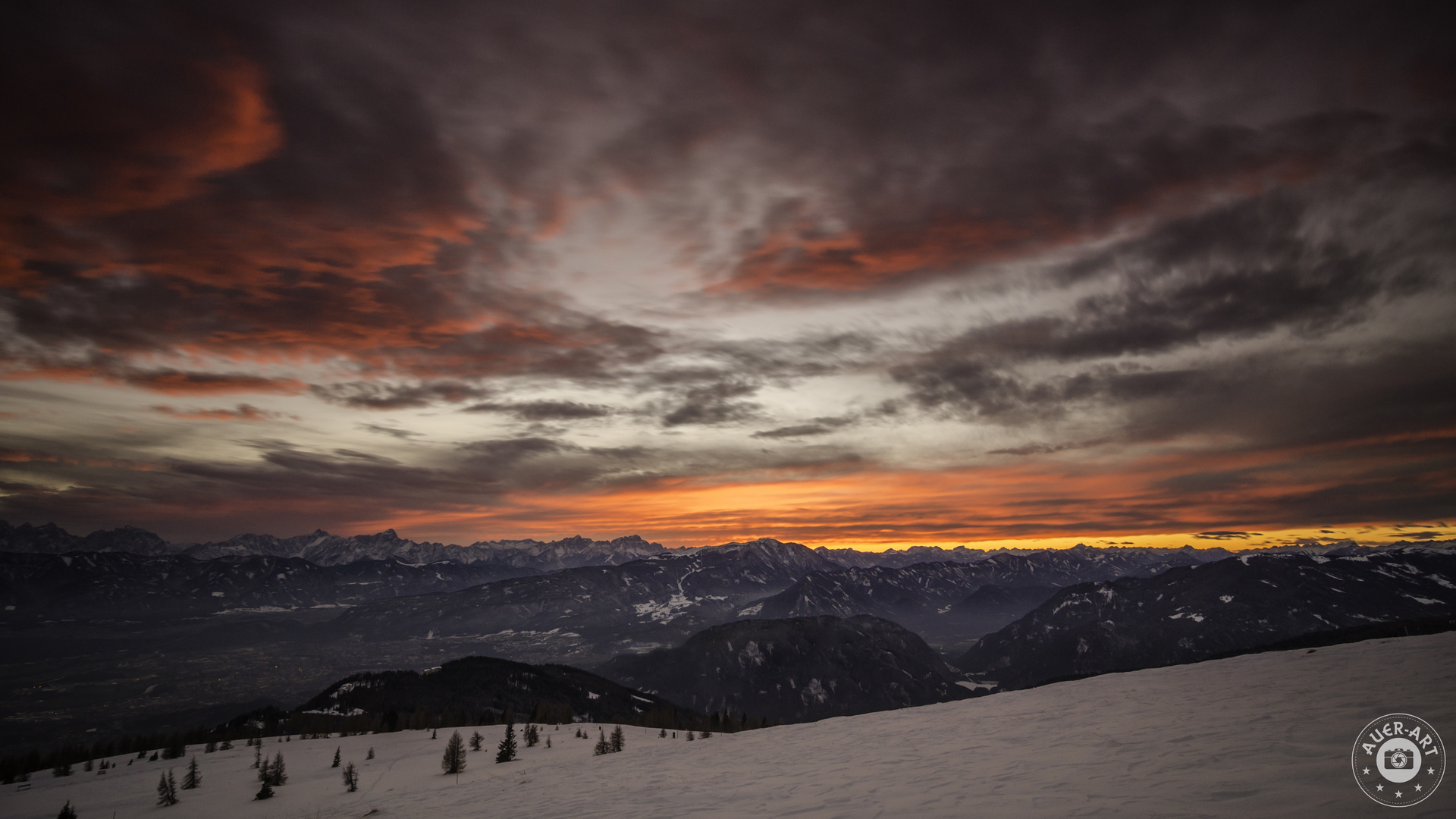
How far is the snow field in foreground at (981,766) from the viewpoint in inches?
409

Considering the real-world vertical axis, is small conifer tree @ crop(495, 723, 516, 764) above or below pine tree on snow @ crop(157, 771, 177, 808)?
below

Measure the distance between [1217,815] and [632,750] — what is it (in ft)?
89.1

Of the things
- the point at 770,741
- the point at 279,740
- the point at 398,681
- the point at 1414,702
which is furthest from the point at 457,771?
the point at 398,681

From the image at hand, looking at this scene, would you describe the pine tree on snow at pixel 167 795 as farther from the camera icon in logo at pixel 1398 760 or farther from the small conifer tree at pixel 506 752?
the camera icon in logo at pixel 1398 760

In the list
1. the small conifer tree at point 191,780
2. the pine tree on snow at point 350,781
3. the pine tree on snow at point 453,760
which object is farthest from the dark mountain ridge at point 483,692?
the pine tree on snow at point 350,781

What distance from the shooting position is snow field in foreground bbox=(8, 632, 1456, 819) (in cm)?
1040

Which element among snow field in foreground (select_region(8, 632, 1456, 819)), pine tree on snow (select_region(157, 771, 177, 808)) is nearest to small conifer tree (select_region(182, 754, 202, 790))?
snow field in foreground (select_region(8, 632, 1456, 819))

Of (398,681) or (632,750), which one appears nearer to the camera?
(632,750)

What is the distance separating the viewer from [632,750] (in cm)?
2975

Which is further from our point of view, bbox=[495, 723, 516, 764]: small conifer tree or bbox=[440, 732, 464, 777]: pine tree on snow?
bbox=[495, 723, 516, 764]: small conifer tree

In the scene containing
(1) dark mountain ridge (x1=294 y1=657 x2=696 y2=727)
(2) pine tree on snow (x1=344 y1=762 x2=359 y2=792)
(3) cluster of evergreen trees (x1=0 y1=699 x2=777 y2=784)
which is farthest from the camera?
(1) dark mountain ridge (x1=294 y1=657 x2=696 y2=727)

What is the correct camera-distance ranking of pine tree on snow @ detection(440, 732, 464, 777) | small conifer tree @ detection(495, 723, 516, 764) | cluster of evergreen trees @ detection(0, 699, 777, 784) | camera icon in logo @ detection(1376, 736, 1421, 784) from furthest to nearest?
1. cluster of evergreen trees @ detection(0, 699, 777, 784)
2. small conifer tree @ detection(495, 723, 516, 764)
3. pine tree on snow @ detection(440, 732, 464, 777)
4. camera icon in logo @ detection(1376, 736, 1421, 784)

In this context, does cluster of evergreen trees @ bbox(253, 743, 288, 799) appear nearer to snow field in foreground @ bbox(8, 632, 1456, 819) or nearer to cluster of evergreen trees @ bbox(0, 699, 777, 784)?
snow field in foreground @ bbox(8, 632, 1456, 819)

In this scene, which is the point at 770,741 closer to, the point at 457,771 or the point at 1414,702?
the point at 457,771
